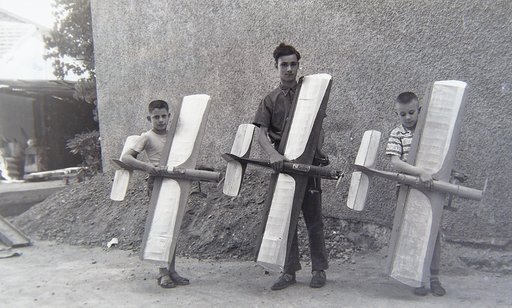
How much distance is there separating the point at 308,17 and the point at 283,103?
5.24 feet

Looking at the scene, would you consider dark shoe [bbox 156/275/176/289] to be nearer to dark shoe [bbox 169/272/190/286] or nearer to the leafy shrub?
dark shoe [bbox 169/272/190/286]

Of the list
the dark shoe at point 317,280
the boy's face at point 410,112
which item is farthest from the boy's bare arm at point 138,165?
the boy's face at point 410,112

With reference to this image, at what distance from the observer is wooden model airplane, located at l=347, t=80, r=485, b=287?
379 centimetres

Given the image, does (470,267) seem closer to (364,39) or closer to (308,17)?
(364,39)

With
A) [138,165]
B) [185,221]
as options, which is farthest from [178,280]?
[185,221]

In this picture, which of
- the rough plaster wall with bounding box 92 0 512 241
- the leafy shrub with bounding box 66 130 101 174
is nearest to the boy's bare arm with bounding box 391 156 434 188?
the rough plaster wall with bounding box 92 0 512 241

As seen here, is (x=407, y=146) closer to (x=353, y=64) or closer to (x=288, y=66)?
(x=288, y=66)

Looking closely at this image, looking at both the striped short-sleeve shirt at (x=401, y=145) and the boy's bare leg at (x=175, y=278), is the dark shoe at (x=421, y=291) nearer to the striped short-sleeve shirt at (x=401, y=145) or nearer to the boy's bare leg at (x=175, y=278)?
the striped short-sleeve shirt at (x=401, y=145)

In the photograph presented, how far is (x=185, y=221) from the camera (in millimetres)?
6012

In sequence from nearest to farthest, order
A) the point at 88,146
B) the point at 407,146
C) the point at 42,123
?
the point at 407,146 → the point at 88,146 → the point at 42,123

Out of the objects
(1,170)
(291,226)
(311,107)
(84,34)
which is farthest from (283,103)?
Answer: (1,170)

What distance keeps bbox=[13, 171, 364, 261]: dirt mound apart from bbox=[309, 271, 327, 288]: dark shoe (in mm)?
884

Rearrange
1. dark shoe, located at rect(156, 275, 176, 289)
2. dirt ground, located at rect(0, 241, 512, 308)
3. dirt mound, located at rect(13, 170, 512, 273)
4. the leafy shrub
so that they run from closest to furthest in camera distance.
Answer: dirt ground, located at rect(0, 241, 512, 308), dark shoe, located at rect(156, 275, 176, 289), dirt mound, located at rect(13, 170, 512, 273), the leafy shrub

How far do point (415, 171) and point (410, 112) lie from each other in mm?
471
